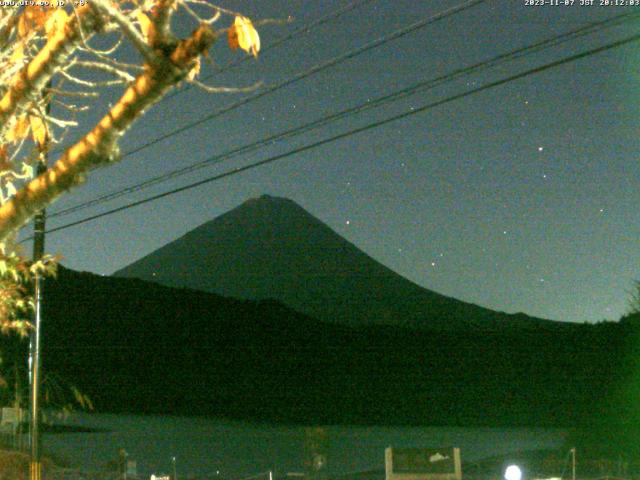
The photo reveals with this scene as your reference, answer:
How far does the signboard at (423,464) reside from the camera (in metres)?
13.7

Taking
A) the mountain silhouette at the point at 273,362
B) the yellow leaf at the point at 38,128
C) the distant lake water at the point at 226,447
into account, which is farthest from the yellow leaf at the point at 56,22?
the mountain silhouette at the point at 273,362

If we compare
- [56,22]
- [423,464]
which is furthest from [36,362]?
[56,22]

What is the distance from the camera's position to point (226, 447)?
54531 millimetres

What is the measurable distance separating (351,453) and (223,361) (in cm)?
7732

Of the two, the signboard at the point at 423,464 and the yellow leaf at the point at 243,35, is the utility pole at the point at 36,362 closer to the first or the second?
the signboard at the point at 423,464

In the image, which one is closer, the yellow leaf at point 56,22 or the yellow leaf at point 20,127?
the yellow leaf at point 56,22

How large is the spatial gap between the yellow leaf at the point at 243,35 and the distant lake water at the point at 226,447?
22536 mm

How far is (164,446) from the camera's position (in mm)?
52875

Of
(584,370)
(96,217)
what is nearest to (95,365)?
(584,370)

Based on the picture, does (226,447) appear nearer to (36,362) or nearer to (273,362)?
(36,362)

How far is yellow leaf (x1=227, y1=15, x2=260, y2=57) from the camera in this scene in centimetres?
514

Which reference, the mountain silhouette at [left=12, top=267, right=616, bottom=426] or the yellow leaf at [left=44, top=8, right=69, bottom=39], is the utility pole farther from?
the mountain silhouette at [left=12, top=267, right=616, bottom=426]

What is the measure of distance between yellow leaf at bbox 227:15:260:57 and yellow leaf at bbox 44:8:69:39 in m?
0.95

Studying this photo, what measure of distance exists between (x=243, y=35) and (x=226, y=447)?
5115cm
